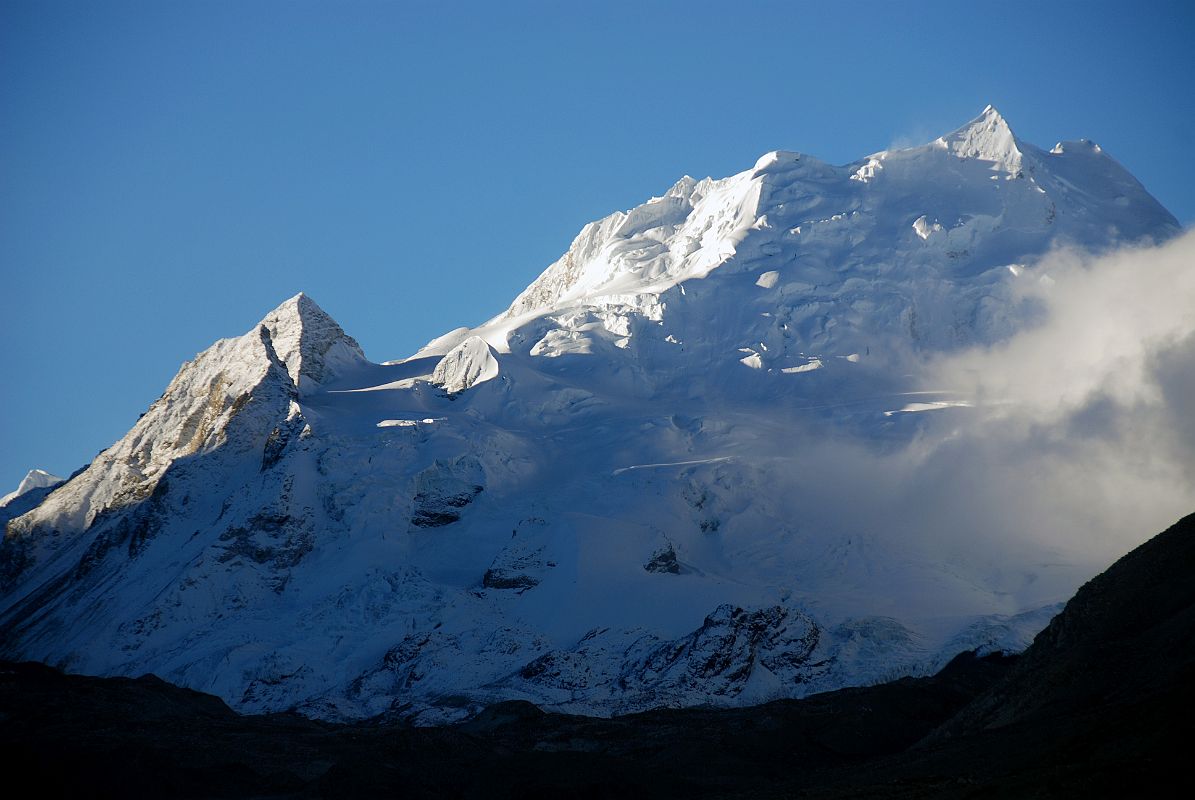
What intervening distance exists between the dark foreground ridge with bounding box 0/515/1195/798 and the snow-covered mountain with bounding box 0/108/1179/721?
42.1 ft

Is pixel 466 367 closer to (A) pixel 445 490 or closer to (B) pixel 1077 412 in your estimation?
(A) pixel 445 490

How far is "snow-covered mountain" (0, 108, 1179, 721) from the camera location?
4560 inches

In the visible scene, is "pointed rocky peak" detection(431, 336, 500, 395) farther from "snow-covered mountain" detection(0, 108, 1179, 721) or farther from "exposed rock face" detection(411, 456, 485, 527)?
"exposed rock face" detection(411, 456, 485, 527)

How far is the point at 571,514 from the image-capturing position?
140 m

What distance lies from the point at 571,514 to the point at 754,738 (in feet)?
199

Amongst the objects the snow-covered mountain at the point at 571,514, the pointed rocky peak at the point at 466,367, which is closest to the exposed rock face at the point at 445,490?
the snow-covered mountain at the point at 571,514

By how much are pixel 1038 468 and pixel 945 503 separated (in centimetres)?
1126

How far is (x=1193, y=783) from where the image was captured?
1491 inches

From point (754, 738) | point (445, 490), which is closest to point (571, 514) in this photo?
point (445, 490)

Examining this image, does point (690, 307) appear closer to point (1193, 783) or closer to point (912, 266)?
point (912, 266)

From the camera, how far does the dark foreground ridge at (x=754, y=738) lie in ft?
155

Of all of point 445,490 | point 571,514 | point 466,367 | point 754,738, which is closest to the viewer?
point 754,738

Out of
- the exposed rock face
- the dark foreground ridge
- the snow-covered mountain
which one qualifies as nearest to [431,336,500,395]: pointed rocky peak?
the snow-covered mountain

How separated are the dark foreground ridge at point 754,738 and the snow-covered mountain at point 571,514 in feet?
42.1
